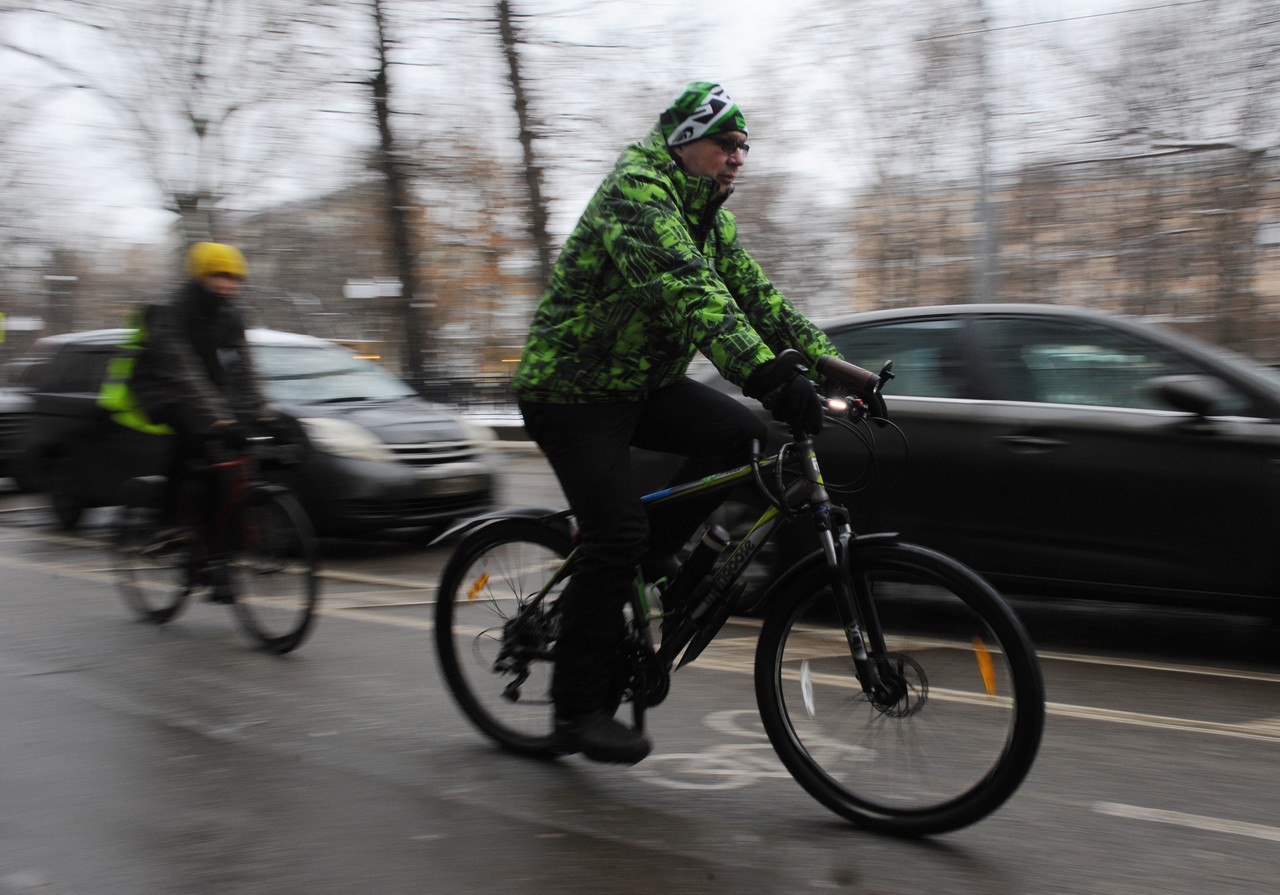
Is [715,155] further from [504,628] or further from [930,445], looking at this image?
[930,445]

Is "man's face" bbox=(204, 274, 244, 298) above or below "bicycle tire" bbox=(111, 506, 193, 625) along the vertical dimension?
above

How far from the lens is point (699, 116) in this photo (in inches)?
129

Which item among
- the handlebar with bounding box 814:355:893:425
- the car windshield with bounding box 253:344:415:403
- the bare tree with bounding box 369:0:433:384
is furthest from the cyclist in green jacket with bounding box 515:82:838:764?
the bare tree with bounding box 369:0:433:384

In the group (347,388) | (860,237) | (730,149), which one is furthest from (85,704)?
(860,237)

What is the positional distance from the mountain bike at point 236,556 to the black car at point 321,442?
1.60m

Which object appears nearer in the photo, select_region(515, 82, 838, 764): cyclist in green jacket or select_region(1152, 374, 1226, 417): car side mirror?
select_region(515, 82, 838, 764): cyclist in green jacket

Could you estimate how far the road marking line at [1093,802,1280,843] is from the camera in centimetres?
321

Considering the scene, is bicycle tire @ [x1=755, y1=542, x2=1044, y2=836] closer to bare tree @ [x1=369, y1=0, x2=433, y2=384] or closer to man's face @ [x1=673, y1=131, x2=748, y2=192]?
man's face @ [x1=673, y1=131, x2=748, y2=192]

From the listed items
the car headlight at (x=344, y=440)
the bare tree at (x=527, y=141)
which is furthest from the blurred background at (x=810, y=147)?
the car headlight at (x=344, y=440)

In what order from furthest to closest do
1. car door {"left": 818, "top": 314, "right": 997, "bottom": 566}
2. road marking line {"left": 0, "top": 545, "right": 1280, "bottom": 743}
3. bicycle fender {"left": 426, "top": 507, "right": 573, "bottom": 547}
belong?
1. car door {"left": 818, "top": 314, "right": 997, "bottom": 566}
2. road marking line {"left": 0, "top": 545, "right": 1280, "bottom": 743}
3. bicycle fender {"left": 426, "top": 507, "right": 573, "bottom": 547}

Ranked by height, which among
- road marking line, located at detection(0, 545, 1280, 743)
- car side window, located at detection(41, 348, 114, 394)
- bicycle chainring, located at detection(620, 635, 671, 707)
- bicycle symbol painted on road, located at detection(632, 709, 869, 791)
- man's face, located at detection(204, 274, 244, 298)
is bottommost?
road marking line, located at detection(0, 545, 1280, 743)

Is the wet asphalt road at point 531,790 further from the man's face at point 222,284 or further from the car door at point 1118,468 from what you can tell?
the man's face at point 222,284

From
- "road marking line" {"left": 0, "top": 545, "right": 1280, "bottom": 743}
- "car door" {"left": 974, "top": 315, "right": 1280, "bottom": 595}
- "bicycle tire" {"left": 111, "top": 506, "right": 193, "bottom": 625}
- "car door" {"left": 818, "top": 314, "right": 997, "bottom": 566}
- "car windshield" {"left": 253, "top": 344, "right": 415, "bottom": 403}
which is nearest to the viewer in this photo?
"road marking line" {"left": 0, "top": 545, "right": 1280, "bottom": 743}

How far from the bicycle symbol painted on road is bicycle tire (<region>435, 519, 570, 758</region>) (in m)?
0.34
